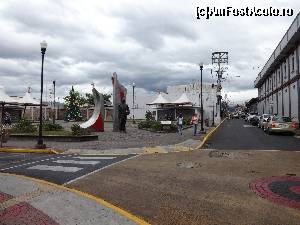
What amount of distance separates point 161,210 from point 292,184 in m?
4.01

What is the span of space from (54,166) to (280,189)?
7490 millimetres

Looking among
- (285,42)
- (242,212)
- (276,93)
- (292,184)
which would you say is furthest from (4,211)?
(276,93)

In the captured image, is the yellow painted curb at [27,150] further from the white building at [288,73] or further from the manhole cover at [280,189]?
the white building at [288,73]

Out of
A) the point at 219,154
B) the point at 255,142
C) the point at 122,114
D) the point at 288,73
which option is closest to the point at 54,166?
the point at 219,154

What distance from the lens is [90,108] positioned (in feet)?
253

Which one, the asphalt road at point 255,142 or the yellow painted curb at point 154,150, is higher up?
the asphalt road at point 255,142

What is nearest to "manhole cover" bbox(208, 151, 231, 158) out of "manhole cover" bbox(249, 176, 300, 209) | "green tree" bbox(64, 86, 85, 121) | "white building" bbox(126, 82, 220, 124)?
"manhole cover" bbox(249, 176, 300, 209)

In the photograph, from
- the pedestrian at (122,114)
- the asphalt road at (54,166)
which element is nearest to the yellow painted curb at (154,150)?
the asphalt road at (54,166)

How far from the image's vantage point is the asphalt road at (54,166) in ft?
35.0

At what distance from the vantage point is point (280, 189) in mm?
8453

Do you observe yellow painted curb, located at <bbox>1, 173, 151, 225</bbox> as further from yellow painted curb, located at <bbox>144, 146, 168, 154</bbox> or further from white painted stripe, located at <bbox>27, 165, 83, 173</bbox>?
yellow painted curb, located at <bbox>144, 146, 168, 154</bbox>

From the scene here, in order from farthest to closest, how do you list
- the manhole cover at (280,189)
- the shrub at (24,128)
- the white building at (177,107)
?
the white building at (177,107), the shrub at (24,128), the manhole cover at (280,189)

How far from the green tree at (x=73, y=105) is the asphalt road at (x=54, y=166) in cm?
5109

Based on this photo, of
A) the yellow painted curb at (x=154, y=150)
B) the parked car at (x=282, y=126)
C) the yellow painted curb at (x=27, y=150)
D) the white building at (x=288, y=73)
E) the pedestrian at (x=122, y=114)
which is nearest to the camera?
the yellow painted curb at (x=154, y=150)
